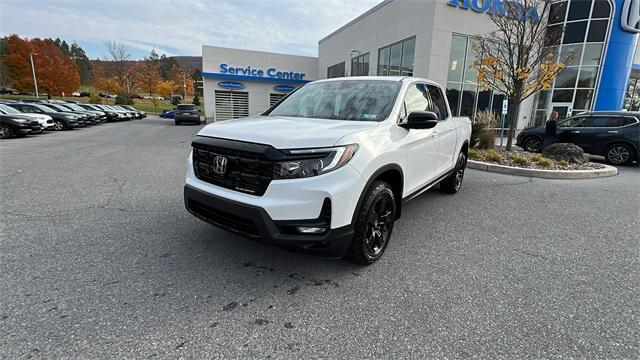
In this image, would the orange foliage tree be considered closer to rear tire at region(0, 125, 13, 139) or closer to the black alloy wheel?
rear tire at region(0, 125, 13, 139)

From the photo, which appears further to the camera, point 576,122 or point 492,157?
point 576,122

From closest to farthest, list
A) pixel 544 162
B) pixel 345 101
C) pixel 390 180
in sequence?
pixel 390 180 < pixel 345 101 < pixel 544 162

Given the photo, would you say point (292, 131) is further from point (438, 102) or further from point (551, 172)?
point (551, 172)

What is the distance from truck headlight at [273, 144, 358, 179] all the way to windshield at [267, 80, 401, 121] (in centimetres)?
96

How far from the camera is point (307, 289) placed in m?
2.72

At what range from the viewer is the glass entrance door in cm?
1890

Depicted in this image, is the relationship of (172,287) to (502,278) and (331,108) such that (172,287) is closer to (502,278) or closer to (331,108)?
(331,108)

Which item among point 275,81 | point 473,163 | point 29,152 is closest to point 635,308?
point 473,163

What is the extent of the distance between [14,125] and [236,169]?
614 inches

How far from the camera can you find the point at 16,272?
2803 millimetres

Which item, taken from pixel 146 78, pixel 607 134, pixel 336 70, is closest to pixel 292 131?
pixel 607 134

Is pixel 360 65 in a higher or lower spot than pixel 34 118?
higher

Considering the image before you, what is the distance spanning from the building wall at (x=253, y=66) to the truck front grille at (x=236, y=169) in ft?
86.5

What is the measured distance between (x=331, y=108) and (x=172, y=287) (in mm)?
2426
